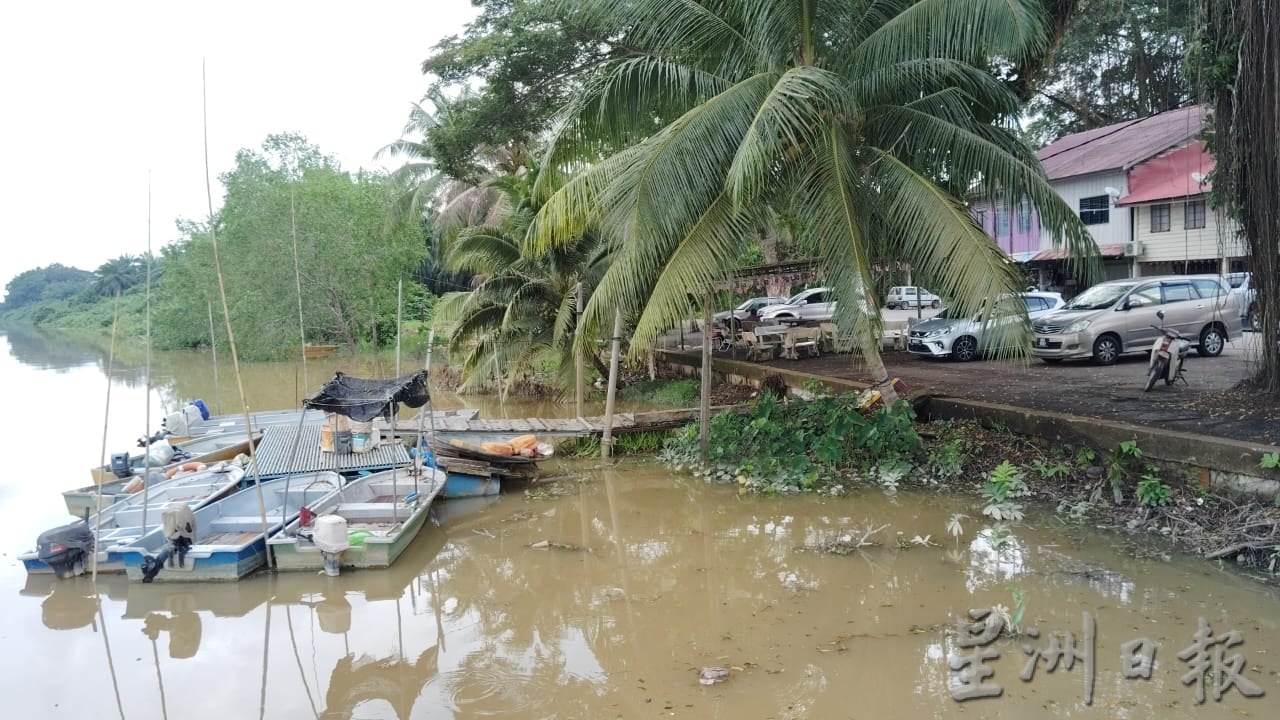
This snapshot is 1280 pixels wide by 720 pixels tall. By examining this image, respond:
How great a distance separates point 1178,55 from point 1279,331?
22.0 meters

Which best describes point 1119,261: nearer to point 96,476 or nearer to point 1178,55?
point 1178,55

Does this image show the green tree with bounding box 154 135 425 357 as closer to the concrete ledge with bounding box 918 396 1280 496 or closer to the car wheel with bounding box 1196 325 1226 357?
the concrete ledge with bounding box 918 396 1280 496

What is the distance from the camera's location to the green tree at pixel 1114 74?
25.0 m

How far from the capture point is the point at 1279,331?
9.09m

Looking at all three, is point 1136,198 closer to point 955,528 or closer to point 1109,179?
point 1109,179

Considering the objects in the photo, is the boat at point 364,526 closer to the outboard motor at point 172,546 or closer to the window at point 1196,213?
the outboard motor at point 172,546

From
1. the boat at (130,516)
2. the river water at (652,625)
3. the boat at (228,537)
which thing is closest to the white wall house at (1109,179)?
the river water at (652,625)

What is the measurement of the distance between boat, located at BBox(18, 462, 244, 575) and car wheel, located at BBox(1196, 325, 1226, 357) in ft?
51.2

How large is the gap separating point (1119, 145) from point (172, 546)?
950 inches

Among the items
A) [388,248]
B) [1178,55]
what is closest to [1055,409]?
[388,248]

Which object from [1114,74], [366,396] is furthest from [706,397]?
[1114,74]

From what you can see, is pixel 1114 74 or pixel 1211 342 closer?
pixel 1211 342

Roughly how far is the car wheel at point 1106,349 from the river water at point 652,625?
644cm

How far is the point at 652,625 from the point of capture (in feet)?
22.0
